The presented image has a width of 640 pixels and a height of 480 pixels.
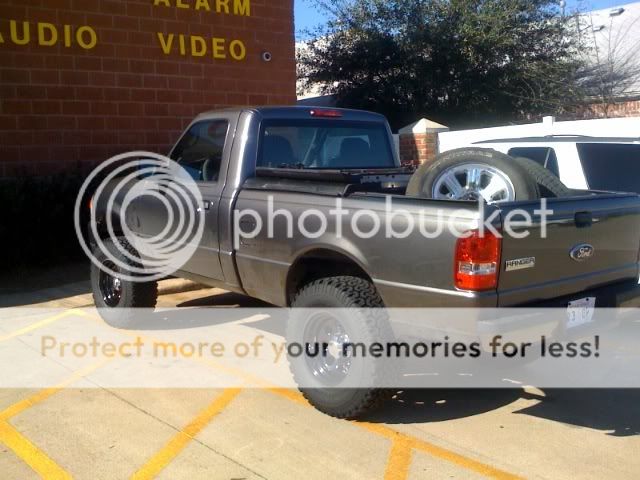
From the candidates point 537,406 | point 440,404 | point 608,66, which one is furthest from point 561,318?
point 608,66

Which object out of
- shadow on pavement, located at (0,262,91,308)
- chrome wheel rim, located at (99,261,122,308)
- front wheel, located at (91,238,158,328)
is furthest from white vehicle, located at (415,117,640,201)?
shadow on pavement, located at (0,262,91,308)

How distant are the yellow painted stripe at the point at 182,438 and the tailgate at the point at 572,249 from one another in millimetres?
2126

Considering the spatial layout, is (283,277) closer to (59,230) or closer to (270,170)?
(270,170)

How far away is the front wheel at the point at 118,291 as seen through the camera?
7.02 m

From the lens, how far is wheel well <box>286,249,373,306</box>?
→ 5002 mm

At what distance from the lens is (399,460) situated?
14.3 feet

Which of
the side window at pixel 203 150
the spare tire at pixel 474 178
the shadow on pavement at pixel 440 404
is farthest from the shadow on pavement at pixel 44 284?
the spare tire at pixel 474 178

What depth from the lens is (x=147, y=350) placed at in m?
6.60

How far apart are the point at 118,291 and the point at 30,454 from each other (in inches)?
116

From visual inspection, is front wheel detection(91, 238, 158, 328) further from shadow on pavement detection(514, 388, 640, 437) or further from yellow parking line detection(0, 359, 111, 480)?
shadow on pavement detection(514, 388, 640, 437)

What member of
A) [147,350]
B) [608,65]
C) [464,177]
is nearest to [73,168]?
[147,350]

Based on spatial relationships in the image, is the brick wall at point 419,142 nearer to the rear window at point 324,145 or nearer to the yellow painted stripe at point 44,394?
the rear window at point 324,145

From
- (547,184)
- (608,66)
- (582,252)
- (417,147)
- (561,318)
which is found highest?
(608,66)

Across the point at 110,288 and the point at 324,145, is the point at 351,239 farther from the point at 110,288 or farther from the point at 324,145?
the point at 110,288
